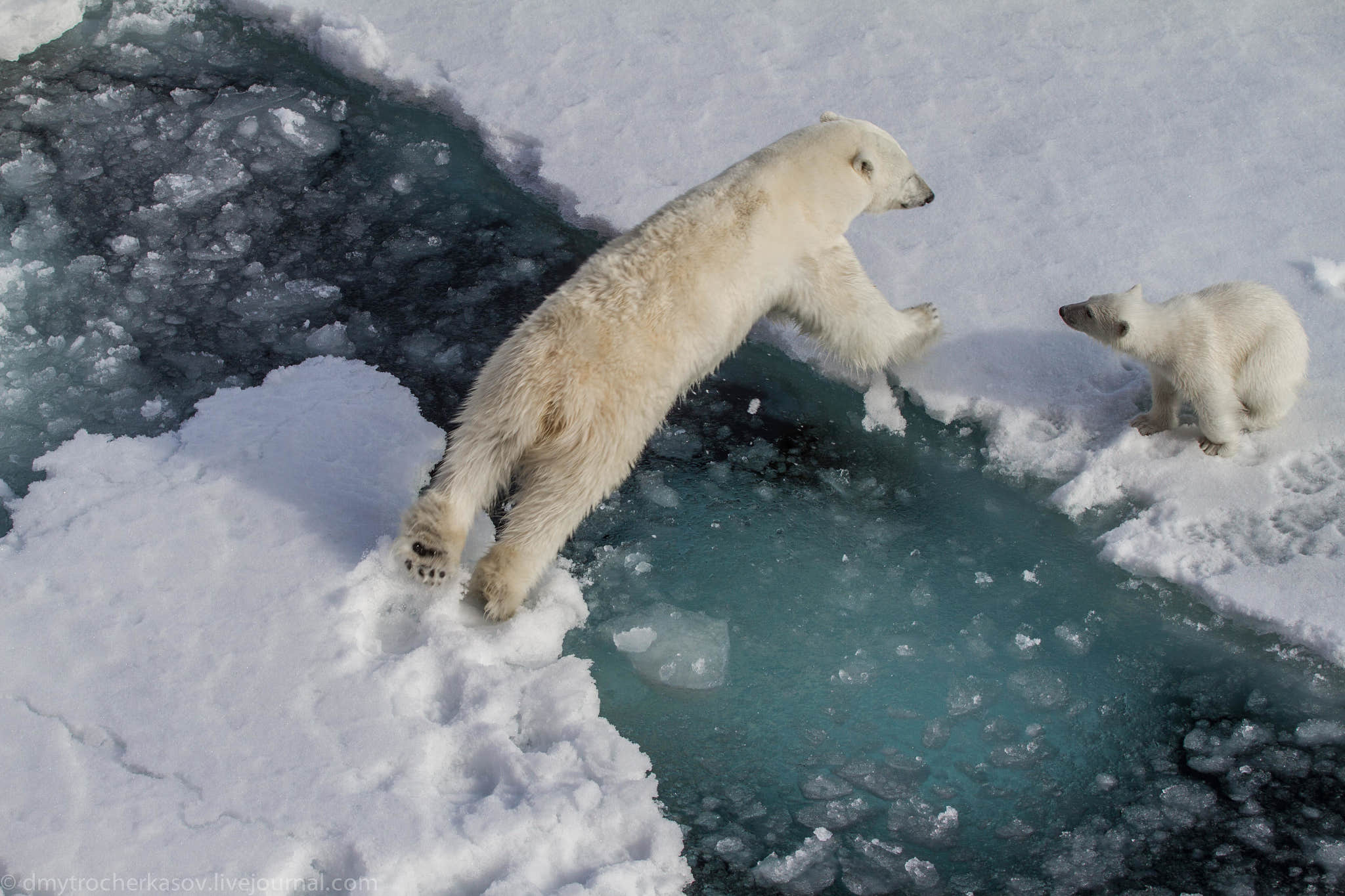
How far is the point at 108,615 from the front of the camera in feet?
9.70

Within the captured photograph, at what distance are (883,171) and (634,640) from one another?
1.84m

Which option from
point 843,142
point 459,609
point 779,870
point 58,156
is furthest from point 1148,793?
point 58,156

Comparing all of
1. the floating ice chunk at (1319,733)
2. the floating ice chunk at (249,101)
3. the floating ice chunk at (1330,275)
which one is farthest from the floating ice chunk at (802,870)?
the floating ice chunk at (249,101)

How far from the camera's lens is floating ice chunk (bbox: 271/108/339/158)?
4.97m

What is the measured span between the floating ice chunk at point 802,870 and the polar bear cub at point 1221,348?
6.12 ft

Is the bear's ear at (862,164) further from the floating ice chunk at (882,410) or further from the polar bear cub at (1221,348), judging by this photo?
the polar bear cub at (1221,348)

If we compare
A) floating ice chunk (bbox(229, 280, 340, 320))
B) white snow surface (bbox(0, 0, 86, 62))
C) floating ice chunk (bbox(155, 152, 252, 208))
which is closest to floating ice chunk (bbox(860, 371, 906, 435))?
floating ice chunk (bbox(229, 280, 340, 320))

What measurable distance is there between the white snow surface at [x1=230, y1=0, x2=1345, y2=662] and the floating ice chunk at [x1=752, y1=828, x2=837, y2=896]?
1358 millimetres

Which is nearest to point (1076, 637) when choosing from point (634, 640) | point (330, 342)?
point (634, 640)

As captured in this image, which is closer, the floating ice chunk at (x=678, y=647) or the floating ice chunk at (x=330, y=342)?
the floating ice chunk at (x=678, y=647)

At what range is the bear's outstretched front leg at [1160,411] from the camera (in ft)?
11.7

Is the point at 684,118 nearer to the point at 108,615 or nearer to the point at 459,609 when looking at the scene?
the point at 459,609

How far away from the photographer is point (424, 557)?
2.98m

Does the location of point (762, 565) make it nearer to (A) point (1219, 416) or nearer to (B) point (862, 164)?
(B) point (862, 164)
